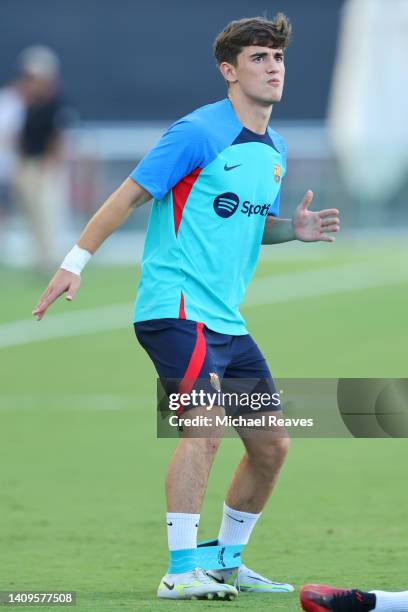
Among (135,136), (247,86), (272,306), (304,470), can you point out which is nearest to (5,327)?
(272,306)

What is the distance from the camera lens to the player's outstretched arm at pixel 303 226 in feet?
23.6

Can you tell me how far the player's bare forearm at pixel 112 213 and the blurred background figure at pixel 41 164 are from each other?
15493 millimetres

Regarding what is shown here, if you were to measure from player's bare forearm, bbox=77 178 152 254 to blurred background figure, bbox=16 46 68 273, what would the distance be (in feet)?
50.8

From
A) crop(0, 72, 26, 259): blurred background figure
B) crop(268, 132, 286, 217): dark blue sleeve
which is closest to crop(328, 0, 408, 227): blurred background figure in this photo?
crop(0, 72, 26, 259): blurred background figure

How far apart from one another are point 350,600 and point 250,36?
2.46m

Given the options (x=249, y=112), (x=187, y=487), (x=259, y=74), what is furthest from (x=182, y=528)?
(x=259, y=74)

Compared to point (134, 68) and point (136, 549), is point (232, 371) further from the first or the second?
point (134, 68)

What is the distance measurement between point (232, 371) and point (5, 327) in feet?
34.0

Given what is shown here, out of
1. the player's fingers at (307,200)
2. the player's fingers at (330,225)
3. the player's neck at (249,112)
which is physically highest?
the player's neck at (249,112)

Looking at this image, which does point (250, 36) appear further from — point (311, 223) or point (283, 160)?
point (311, 223)

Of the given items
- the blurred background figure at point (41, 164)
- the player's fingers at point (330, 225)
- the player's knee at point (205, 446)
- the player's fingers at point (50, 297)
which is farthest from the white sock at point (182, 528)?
the blurred background figure at point (41, 164)

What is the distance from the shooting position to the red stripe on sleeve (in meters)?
6.67

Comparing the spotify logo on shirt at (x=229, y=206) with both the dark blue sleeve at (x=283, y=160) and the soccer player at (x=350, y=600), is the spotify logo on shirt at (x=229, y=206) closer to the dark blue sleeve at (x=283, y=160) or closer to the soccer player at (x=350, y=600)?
the dark blue sleeve at (x=283, y=160)

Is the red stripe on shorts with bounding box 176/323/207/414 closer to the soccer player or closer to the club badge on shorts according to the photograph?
the club badge on shorts
